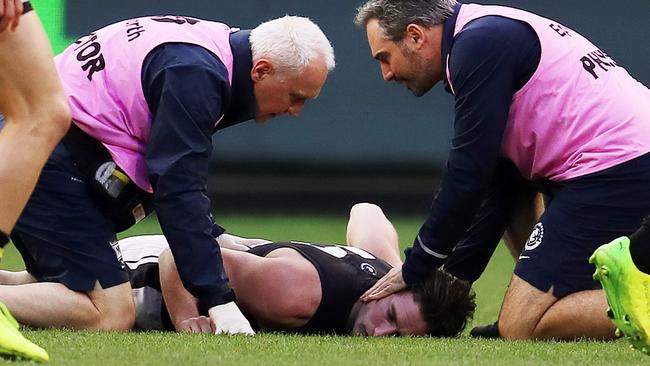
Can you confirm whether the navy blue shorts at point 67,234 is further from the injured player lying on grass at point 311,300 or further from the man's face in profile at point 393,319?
the man's face in profile at point 393,319

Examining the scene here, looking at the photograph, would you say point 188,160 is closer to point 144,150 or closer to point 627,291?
point 144,150

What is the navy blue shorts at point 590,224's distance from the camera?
16.7 feet

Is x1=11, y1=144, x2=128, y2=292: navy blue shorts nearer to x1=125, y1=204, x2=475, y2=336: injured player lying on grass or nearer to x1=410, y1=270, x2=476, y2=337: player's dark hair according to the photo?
x1=125, y1=204, x2=475, y2=336: injured player lying on grass

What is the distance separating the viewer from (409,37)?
525 centimetres

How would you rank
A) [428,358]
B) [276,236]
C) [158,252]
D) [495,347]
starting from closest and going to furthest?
[428,358] → [495,347] → [158,252] → [276,236]

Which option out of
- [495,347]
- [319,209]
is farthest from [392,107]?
[495,347]

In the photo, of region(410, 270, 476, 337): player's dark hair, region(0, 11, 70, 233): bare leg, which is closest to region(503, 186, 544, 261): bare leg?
region(410, 270, 476, 337): player's dark hair

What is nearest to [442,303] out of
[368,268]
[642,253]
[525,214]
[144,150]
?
[368,268]

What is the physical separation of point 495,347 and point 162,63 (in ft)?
5.41

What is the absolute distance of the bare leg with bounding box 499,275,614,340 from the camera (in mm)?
4988

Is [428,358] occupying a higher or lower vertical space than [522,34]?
lower

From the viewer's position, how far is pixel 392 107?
11.6 metres

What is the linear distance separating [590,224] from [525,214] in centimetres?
80

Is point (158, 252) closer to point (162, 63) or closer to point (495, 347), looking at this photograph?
point (162, 63)
